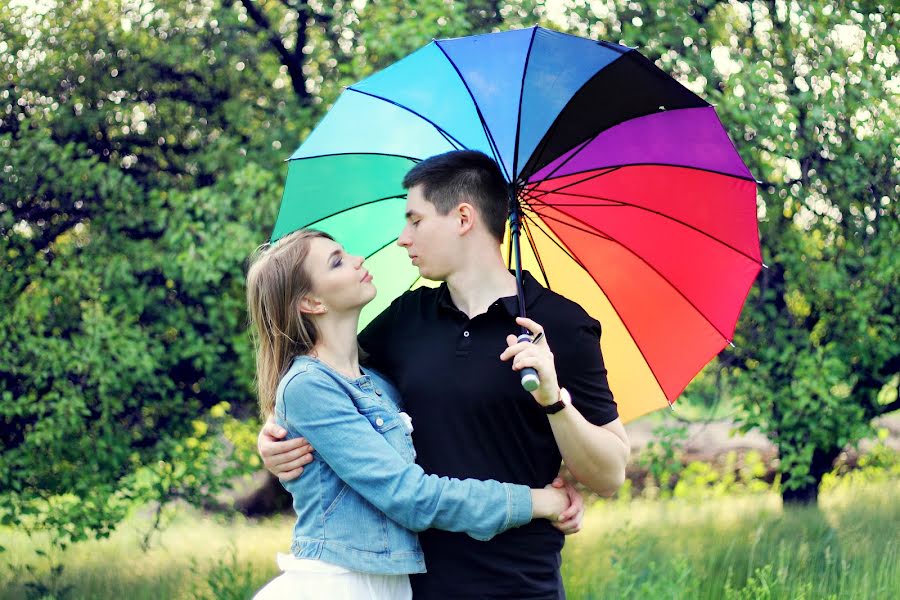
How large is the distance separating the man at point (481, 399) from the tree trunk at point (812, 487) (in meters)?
4.60

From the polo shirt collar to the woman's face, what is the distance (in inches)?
7.6

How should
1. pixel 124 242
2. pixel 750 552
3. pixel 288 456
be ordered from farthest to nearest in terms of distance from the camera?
pixel 124 242, pixel 750 552, pixel 288 456

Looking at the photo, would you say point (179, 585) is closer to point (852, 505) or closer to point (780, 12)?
point (852, 505)

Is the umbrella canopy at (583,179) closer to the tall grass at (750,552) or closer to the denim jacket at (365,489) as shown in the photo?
the denim jacket at (365,489)

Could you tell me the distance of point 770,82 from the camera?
240 inches

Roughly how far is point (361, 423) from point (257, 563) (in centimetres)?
423

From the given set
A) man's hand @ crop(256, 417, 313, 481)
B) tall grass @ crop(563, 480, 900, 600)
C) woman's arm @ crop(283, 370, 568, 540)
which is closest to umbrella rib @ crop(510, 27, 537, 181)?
woman's arm @ crop(283, 370, 568, 540)

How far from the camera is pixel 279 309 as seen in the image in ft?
9.18

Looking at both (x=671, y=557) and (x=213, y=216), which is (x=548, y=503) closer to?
(x=671, y=557)

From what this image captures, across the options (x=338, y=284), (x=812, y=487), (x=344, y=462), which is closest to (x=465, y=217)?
(x=338, y=284)

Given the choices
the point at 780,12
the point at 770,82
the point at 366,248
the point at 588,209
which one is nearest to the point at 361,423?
the point at 366,248

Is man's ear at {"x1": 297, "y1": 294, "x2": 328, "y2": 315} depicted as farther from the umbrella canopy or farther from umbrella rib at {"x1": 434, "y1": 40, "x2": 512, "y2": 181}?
umbrella rib at {"x1": 434, "y1": 40, "x2": 512, "y2": 181}

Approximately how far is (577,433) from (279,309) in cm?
88

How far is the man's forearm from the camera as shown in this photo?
8.06 ft
